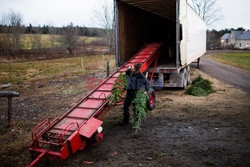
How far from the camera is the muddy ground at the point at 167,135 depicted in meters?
4.76

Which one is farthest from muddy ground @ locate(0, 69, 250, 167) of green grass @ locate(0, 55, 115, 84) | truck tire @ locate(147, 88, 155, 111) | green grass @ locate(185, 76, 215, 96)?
green grass @ locate(0, 55, 115, 84)

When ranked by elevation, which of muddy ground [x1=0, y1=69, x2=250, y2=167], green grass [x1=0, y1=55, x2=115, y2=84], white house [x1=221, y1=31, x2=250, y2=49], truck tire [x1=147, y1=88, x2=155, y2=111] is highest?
white house [x1=221, y1=31, x2=250, y2=49]

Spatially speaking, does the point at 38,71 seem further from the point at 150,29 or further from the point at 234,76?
the point at 234,76

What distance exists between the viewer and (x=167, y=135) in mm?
5973

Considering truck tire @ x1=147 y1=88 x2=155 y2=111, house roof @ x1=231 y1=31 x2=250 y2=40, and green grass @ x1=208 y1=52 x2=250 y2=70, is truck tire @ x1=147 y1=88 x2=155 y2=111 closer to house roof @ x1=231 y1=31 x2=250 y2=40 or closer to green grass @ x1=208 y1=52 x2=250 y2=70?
green grass @ x1=208 y1=52 x2=250 y2=70

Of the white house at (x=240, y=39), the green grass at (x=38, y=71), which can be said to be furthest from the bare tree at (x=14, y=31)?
the white house at (x=240, y=39)

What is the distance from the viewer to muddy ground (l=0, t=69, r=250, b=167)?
4762 millimetres

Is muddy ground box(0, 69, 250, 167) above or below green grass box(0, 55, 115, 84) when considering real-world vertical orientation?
below

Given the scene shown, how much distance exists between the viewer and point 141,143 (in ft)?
18.2

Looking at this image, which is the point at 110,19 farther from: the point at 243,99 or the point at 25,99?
the point at 243,99

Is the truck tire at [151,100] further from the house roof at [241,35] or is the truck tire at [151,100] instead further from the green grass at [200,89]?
the house roof at [241,35]

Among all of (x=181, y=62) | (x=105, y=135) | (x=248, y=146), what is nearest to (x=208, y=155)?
(x=248, y=146)

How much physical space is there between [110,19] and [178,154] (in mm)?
18239

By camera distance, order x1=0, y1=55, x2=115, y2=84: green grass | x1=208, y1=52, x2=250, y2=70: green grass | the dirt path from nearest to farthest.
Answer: the dirt path, x1=0, y1=55, x2=115, y2=84: green grass, x1=208, y1=52, x2=250, y2=70: green grass
